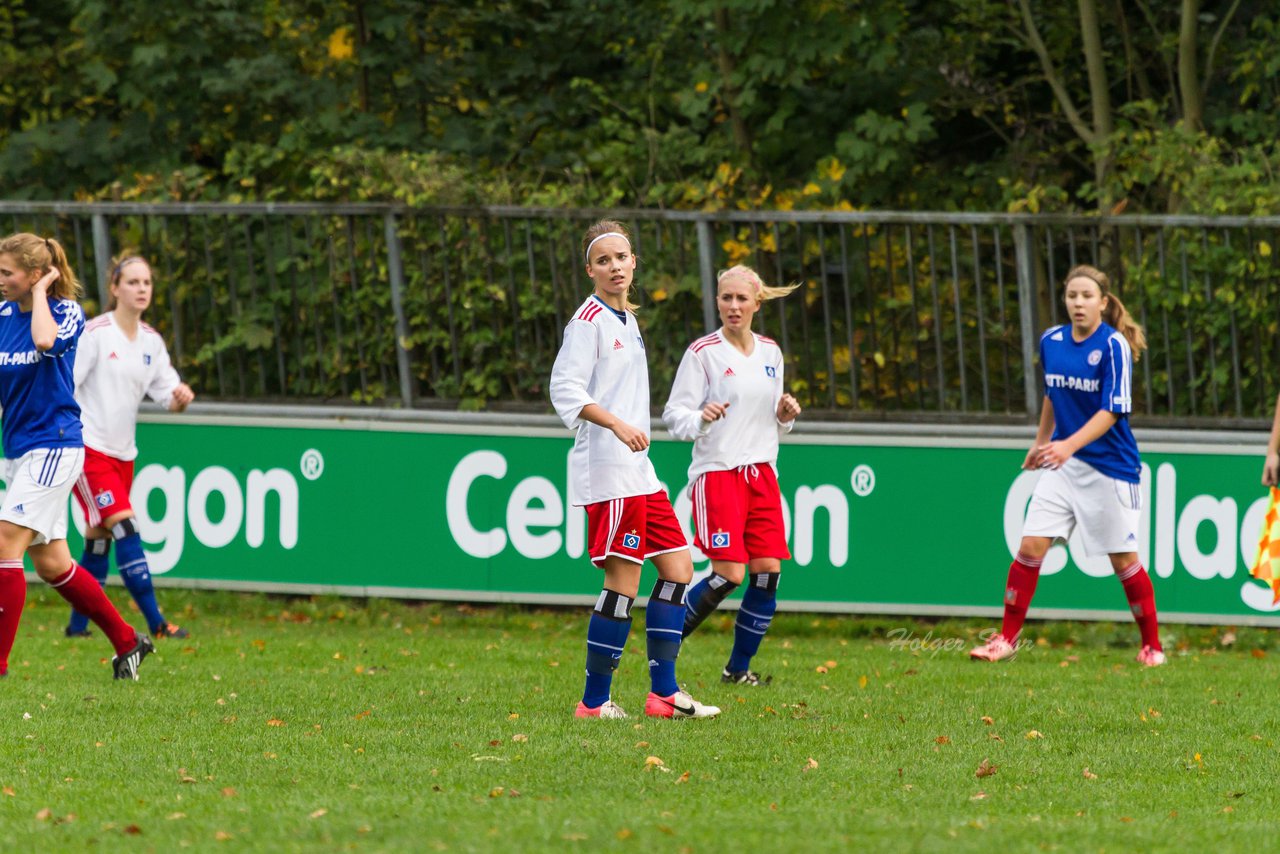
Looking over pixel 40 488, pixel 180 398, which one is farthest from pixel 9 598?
pixel 180 398

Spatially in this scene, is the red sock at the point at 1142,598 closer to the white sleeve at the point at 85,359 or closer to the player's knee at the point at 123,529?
the player's knee at the point at 123,529

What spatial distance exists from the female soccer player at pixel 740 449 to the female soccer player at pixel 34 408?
266 centimetres

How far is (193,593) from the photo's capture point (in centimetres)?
1166

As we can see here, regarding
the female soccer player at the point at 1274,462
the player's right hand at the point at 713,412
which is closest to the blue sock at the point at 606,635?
the player's right hand at the point at 713,412

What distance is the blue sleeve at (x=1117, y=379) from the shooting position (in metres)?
9.31

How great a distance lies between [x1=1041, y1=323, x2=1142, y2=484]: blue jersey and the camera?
9352 mm

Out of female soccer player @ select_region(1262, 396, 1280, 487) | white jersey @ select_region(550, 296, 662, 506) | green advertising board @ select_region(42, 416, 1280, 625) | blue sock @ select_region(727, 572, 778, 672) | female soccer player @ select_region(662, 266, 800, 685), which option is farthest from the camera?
green advertising board @ select_region(42, 416, 1280, 625)

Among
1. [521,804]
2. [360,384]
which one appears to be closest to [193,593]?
[360,384]

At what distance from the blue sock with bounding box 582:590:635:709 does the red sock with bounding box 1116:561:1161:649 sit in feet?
11.5

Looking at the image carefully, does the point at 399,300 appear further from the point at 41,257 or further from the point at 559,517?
the point at 41,257

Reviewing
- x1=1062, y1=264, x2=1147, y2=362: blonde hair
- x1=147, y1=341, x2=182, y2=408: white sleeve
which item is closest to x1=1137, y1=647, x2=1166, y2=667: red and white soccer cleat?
x1=1062, y1=264, x2=1147, y2=362: blonde hair

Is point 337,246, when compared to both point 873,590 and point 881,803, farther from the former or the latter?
point 881,803

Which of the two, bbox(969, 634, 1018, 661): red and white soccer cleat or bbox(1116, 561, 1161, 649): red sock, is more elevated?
bbox(1116, 561, 1161, 649): red sock

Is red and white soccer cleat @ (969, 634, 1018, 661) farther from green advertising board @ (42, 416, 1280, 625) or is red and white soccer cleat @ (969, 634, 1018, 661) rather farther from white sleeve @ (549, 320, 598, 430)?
white sleeve @ (549, 320, 598, 430)
